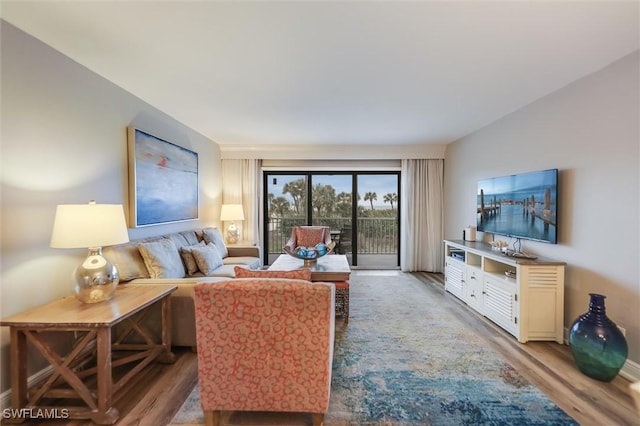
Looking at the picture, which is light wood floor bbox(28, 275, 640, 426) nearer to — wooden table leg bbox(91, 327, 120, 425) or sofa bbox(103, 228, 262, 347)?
wooden table leg bbox(91, 327, 120, 425)

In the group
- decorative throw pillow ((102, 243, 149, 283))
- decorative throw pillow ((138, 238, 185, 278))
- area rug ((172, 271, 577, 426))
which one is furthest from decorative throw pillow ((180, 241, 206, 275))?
area rug ((172, 271, 577, 426))

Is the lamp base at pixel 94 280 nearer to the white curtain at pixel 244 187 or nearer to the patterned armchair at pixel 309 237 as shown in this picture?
the patterned armchair at pixel 309 237

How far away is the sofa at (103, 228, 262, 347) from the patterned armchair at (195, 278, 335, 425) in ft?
3.27

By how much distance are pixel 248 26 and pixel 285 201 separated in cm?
421

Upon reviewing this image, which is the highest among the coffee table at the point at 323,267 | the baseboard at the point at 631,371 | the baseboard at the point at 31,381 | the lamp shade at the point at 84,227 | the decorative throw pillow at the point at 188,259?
the lamp shade at the point at 84,227

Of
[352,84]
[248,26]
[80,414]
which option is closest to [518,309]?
[352,84]

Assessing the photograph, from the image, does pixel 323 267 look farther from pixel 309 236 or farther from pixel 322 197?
pixel 322 197

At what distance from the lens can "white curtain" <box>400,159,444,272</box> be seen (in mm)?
5551

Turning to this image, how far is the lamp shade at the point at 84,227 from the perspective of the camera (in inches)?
73.6

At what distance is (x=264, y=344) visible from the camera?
158 centimetres

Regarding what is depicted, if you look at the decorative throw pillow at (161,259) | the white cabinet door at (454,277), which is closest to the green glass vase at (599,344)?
the white cabinet door at (454,277)

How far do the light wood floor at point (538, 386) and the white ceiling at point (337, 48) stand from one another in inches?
97.0

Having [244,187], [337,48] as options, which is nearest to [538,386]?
[337,48]

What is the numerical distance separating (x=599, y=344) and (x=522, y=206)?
152cm
